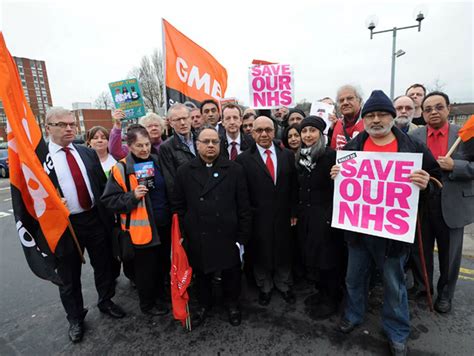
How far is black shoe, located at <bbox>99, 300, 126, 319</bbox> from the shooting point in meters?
2.96

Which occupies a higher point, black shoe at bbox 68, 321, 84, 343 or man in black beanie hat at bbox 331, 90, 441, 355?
man in black beanie hat at bbox 331, 90, 441, 355

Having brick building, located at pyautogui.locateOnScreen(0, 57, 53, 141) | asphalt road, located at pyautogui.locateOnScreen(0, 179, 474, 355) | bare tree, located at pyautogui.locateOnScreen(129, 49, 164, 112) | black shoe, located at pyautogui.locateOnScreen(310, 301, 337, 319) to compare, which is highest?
brick building, located at pyautogui.locateOnScreen(0, 57, 53, 141)

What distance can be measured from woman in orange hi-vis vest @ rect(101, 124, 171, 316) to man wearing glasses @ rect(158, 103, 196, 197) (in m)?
0.08

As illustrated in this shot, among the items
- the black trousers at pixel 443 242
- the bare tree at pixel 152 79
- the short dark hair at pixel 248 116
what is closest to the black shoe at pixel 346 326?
the black trousers at pixel 443 242

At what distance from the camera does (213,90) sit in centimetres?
539

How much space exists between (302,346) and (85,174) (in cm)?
272

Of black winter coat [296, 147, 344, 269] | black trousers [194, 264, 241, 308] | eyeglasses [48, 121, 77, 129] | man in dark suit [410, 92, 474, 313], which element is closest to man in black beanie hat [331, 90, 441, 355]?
black winter coat [296, 147, 344, 269]

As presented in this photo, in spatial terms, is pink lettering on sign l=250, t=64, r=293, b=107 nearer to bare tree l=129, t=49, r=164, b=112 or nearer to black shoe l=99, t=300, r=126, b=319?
black shoe l=99, t=300, r=126, b=319

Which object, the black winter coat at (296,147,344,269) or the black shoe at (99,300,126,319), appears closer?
the black winter coat at (296,147,344,269)

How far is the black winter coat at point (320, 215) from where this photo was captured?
100 inches

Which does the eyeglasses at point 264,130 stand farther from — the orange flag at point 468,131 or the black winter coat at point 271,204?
the orange flag at point 468,131

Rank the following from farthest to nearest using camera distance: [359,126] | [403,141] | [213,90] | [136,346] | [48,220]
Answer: [213,90] → [359,126] → [136,346] → [48,220] → [403,141]

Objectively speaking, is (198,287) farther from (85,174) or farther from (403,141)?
(403,141)

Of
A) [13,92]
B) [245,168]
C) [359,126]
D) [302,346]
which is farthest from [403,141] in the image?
[13,92]
